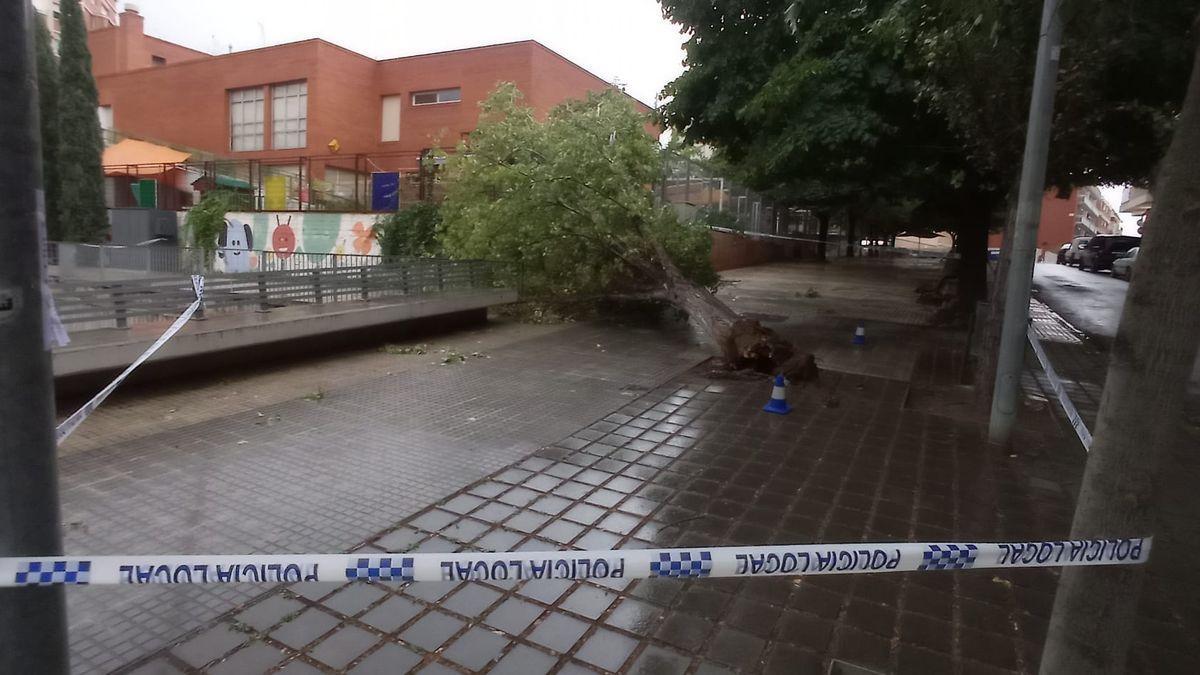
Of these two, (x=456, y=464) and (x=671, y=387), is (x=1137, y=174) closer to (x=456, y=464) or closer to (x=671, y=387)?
(x=671, y=387)

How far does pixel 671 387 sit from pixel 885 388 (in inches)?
104

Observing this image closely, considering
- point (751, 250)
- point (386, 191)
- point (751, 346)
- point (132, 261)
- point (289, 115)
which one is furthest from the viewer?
point (751, 250)

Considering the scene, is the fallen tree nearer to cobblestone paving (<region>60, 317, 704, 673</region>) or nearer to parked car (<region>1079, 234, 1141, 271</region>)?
cobblestone paving (<region>60, 317, 704, 673</region>)

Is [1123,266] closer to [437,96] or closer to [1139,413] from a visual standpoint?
[437,96]

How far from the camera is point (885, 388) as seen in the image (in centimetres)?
835

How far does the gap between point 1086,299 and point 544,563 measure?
2321 centimetres

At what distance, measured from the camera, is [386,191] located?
19.2 meters

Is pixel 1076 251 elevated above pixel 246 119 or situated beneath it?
situated beneath

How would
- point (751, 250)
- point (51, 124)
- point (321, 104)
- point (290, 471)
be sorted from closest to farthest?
point (290, 471)
point (51, 124)
point (321, 104)
point (751, 250)

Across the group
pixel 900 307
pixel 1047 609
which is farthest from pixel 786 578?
pixel 900 307

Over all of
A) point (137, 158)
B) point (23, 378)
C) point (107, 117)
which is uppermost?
point (107, 117)

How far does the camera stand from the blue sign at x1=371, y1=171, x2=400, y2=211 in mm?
19078

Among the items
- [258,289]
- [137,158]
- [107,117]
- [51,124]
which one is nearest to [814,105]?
[258,289]

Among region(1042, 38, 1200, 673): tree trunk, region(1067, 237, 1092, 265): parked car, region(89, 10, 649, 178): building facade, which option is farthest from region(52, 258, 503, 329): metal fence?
region(1067, 237, 1092, 265): parked car
